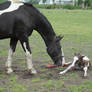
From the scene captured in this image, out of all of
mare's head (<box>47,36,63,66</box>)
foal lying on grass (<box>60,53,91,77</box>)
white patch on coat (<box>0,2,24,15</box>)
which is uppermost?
white patch on coat (<box>0,2,24,15</box>)

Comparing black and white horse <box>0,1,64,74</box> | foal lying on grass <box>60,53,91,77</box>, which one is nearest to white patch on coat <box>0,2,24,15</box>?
black and white horse <box>0,1,64,74</box>

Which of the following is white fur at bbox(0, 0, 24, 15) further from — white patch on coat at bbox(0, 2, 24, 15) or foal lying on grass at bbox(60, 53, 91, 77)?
foal lying on grass at bbox(60, 53, 91, 77)

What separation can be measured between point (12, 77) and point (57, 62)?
1.51 metres

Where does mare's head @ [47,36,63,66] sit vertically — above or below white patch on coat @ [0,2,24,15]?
below

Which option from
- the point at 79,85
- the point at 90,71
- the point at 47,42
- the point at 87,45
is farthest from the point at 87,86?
the point at 87,45

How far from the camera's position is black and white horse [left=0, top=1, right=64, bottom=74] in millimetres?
7352

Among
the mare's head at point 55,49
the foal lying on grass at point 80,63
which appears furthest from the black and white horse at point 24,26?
the foal lying on grass at point 80,63

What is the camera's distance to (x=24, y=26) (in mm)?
7371

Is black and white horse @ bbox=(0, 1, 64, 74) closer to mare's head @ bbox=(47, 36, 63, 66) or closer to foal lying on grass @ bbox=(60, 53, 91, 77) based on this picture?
mare's head @ bbox=(47, 36, 63, 66)

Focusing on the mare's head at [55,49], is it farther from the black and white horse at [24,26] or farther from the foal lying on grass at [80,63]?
the foal lying on grass at [80,63]

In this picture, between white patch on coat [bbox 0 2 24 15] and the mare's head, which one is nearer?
white patch on coat [bbox 0 2 24 15]

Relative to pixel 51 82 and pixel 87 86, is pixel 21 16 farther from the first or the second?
pixel 87 86

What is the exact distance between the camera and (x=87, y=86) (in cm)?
648

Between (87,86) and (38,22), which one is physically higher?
(38,22)
